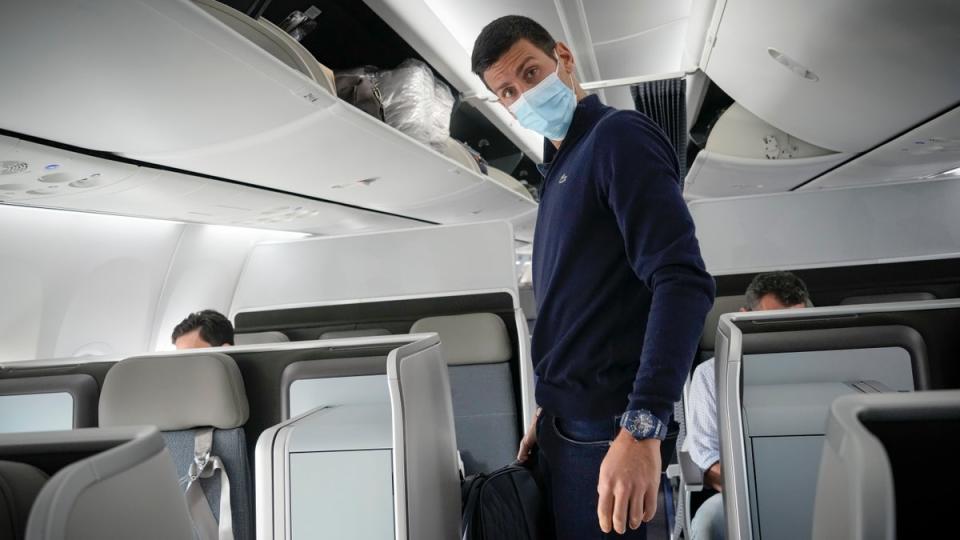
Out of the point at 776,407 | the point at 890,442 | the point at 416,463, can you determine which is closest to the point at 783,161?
the point at 776,407

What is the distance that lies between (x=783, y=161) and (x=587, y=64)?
2.11 metres

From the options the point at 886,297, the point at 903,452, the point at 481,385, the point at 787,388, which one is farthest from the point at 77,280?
the point at 886,297

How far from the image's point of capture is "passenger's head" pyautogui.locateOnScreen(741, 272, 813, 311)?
278 centimetres

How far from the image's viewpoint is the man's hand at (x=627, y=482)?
1.07 meters

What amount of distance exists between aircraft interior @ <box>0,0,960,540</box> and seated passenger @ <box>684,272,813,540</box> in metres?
0.10

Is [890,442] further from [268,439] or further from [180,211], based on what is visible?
[180,211]

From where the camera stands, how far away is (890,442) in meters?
0.55

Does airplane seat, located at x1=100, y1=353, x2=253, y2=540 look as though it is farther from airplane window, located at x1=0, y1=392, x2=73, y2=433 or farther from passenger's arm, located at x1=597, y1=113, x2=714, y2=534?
passenger's arm, located at x1=597, y1=113, x2=714, y2=534

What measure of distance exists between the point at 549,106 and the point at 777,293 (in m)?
1.79

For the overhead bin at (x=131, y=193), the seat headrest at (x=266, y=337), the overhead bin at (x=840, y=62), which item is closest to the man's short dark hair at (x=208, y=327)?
the seat headrest at (x=266, y=337)

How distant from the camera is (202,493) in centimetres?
192

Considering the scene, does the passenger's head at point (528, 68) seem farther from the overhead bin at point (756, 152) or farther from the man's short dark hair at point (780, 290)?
the overhead bin at point (756, 152)

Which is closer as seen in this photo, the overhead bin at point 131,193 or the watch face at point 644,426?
the watch face at point 644,426

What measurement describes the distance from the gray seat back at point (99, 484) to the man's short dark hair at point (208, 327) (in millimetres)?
2777
